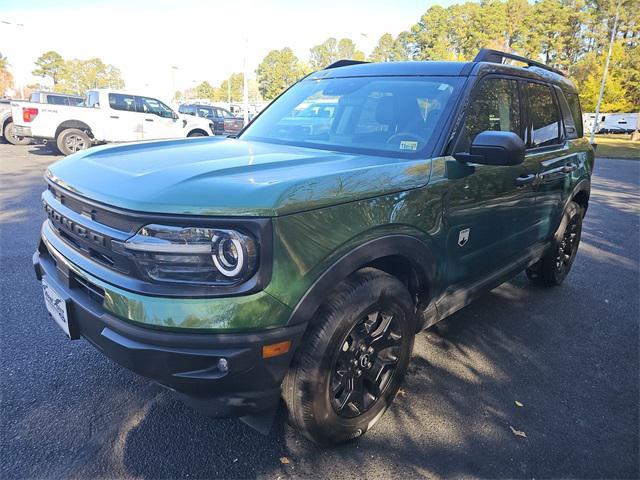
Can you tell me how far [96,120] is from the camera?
1277 centimetres

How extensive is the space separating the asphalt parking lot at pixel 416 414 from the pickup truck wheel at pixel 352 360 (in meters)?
0.18

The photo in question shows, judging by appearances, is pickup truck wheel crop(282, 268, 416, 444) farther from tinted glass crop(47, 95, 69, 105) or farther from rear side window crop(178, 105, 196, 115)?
rear side window crop(178, 105, 196, 115)

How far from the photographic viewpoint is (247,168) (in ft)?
6.73

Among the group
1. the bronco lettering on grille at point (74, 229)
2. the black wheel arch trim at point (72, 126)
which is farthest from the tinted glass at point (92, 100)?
the bronco lettering on grille at point (74, 229)

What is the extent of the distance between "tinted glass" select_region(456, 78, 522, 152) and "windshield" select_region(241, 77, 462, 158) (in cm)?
18

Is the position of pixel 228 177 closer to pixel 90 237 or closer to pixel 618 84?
pixel 90 237

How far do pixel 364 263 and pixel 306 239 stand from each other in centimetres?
39

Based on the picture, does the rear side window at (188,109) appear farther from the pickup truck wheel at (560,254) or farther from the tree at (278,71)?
the tree at (278,71)

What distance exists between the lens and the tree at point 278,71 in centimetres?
7525

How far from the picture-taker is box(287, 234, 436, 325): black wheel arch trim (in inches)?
71.3

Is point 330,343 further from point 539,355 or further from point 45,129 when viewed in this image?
point 45,129

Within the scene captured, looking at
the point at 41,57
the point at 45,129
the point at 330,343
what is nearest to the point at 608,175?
the point at 330,343

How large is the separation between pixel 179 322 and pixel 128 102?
43.7ft

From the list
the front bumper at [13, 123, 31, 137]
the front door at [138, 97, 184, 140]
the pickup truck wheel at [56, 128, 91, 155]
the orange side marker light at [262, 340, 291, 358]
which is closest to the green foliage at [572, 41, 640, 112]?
the front door at [138, 97, 184, 140]
